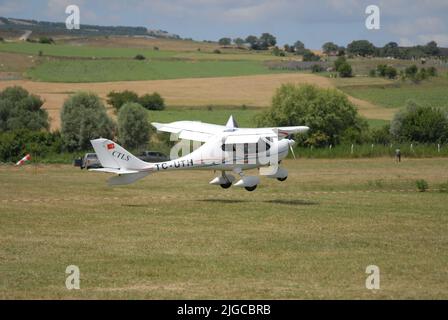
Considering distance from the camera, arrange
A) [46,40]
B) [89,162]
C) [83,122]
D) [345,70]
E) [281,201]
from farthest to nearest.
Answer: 1. [46,40]
2. [345,70]
3. [83,122]
4. [89,162]
5. [281,201]

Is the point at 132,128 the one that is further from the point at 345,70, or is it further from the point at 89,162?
the point at 345,70

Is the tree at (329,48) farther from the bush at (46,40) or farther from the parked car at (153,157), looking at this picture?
the parked car at (153,157)

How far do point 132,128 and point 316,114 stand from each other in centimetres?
1263

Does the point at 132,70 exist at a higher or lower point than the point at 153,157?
higher

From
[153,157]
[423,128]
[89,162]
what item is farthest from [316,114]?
[89,162]

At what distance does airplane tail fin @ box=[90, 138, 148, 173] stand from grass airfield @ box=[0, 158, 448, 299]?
119 centimetres

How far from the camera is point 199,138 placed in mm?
28484

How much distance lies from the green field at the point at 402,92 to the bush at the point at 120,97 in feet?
68.5

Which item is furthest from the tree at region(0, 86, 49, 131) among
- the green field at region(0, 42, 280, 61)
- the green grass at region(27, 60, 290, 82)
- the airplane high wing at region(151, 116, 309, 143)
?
the green field at region(0, 42, 280, 61)

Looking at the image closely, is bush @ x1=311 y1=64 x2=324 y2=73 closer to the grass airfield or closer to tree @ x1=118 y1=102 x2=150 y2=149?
tree @ x1=118 y1=102 x2=150 y2=149

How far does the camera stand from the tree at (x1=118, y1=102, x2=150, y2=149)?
61.8 meters

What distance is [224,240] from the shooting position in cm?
1856

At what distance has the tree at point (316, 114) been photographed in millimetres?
61750

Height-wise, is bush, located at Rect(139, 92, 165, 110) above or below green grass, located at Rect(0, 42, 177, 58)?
below
